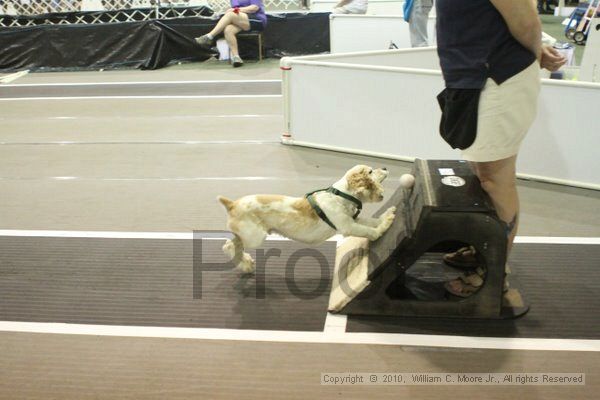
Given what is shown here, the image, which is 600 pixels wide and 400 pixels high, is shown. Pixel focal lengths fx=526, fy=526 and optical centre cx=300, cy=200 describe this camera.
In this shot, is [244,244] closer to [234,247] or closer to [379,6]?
[234,247]

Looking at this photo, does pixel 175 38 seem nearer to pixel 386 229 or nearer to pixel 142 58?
pixel 142 58

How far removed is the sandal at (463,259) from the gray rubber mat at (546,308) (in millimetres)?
248

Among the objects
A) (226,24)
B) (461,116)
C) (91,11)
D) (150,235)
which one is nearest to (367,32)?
(226,24)

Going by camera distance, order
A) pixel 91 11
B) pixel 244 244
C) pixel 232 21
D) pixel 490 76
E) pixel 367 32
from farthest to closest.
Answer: pixel 91 11 → pixel 232 21 → pixel 367 32 → pixel 244 244 → pixel 490 76

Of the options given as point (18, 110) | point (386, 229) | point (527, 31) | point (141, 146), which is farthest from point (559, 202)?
point (18, 110)

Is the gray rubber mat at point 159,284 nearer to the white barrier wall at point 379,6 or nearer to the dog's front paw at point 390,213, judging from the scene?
the dog's front paw at point 390,213

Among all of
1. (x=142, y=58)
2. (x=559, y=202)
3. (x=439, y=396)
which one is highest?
(x=142, y=58)

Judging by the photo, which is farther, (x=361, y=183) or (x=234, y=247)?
(x=234, y=247)

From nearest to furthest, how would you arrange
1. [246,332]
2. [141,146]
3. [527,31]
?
[527,31] < [246,332] < [141,146]

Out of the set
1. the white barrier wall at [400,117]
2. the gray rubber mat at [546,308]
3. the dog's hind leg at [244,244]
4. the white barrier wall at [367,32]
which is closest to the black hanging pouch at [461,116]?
the gray rubber mat at [546,308]

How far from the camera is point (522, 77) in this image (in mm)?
1793

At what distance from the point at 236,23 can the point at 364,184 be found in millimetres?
6562

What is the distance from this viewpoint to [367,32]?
7324 mm

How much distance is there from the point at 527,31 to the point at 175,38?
24.7 feet
